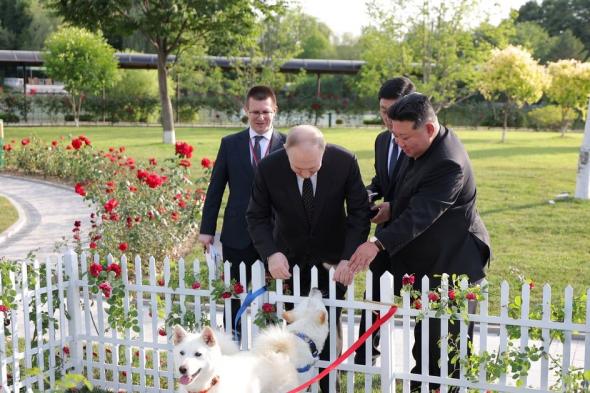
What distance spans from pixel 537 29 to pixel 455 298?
68.2 metres

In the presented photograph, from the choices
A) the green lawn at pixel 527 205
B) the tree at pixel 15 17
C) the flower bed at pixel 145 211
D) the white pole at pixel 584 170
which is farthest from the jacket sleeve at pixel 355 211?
the tree at pixel 15 17

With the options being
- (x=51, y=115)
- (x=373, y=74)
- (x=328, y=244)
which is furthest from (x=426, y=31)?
(x=328, y=244)

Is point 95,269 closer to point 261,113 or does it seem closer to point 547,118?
point 261,113

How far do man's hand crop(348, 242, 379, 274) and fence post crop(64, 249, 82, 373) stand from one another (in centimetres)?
211

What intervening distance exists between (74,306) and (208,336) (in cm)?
193

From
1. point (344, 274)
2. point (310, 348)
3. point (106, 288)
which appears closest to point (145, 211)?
point (106, 288)

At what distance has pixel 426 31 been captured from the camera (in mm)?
35062

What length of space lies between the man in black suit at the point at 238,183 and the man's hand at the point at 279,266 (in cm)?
96

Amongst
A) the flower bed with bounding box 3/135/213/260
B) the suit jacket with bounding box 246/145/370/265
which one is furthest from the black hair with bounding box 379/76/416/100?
the flower bed with bounding box 3/135/213/260

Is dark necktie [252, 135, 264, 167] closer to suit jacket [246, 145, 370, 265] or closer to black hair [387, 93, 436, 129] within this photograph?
suit jacket [246, 145, 370, 265]

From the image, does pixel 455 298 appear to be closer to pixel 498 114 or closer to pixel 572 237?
pixel 572 237

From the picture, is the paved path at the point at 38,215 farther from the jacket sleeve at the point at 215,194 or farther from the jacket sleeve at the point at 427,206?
the jacket sleeve at the point at 427,206

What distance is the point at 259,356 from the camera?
3.64 meters

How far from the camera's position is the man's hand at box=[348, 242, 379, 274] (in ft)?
12.6
